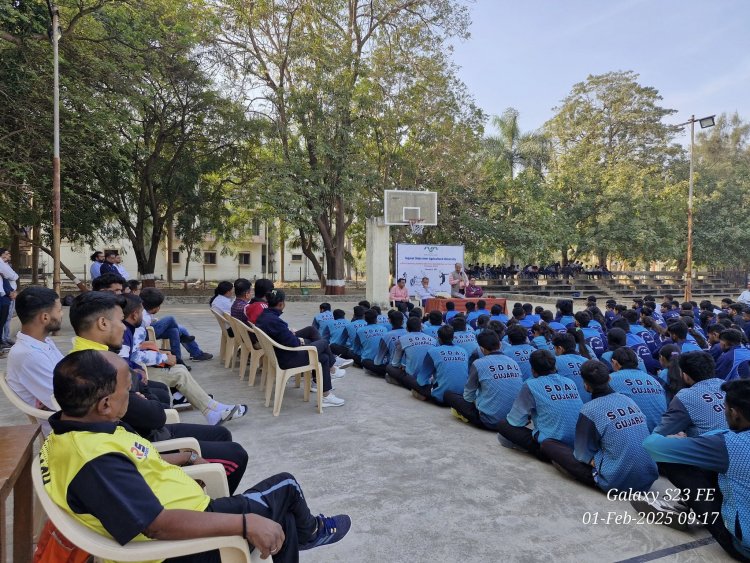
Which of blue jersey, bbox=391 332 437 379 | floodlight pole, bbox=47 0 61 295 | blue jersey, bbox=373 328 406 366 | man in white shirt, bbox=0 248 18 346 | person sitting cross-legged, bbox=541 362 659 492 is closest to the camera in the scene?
person sitting cross-legged, bbox=541 362 659 492

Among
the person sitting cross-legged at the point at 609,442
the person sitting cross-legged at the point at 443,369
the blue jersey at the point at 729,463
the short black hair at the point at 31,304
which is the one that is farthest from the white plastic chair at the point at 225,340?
the blue jersey at the point at 729,463

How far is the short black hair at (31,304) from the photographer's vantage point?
116 inches

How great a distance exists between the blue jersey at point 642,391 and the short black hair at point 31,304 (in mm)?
3905

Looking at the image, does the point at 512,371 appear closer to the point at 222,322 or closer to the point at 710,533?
the point at 710,533

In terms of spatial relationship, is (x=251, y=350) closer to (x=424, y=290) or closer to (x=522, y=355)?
(x=522, y=355)

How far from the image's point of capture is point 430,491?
10.1 feet

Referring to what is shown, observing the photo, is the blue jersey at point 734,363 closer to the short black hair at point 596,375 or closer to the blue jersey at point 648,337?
the blue jersey at point 648,337

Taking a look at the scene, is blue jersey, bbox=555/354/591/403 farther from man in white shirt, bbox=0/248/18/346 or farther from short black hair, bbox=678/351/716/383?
man in white shirt, bbox=0/248/18/346

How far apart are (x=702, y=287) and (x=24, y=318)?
2982 centimetres

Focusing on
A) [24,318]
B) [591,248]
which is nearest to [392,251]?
[591,248]

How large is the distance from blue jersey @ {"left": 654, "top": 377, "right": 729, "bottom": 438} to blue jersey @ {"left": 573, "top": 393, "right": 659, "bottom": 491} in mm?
153

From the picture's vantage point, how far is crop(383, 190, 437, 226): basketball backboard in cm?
1505

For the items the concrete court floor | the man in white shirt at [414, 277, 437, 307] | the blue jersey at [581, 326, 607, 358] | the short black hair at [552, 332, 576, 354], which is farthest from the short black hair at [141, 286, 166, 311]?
the man in white shirt at [414, 277, 437, 307]

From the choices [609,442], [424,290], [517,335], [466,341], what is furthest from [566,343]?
[424,290]
